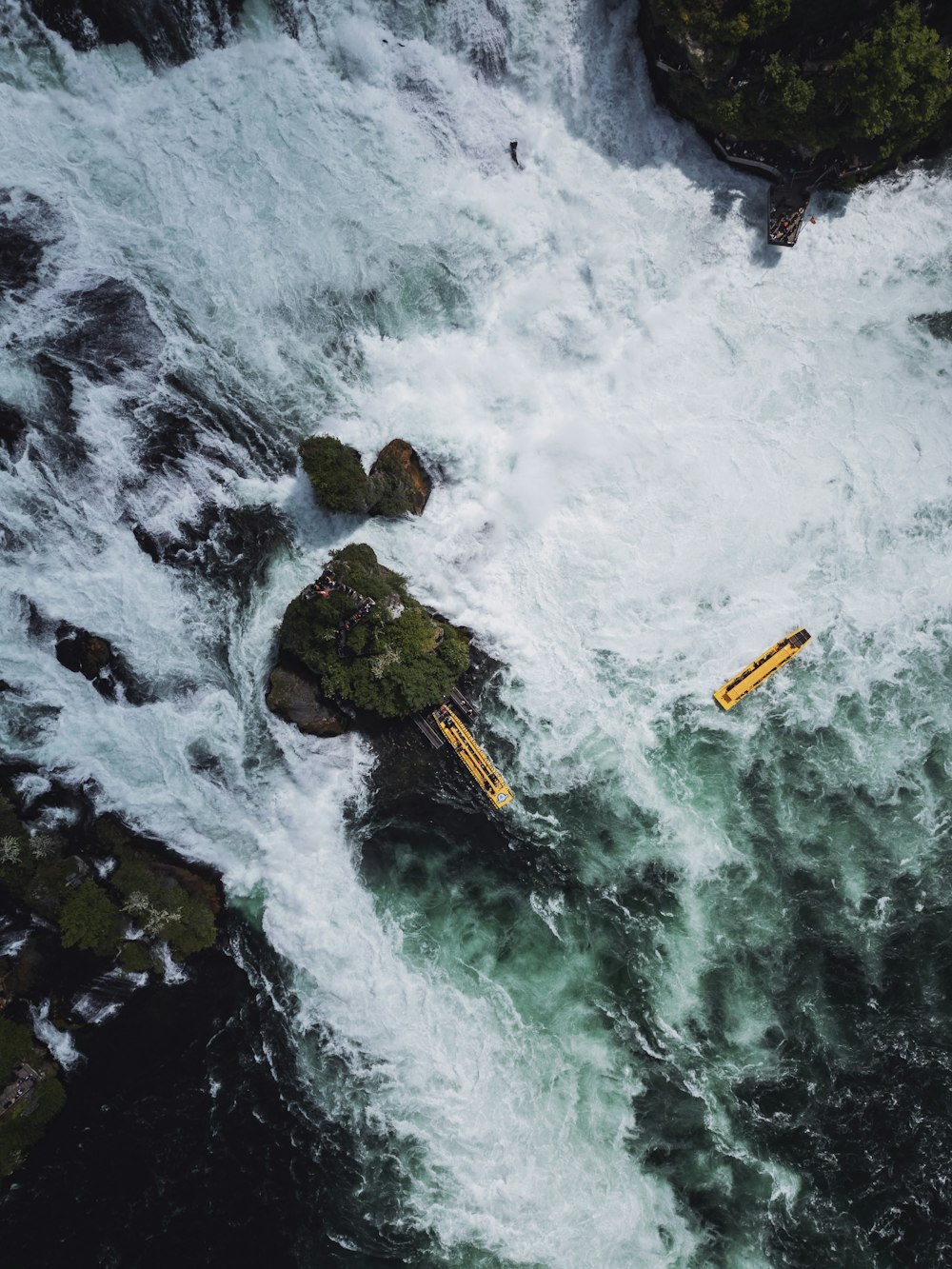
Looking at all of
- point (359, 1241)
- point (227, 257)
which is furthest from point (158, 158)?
point (359, 1241)

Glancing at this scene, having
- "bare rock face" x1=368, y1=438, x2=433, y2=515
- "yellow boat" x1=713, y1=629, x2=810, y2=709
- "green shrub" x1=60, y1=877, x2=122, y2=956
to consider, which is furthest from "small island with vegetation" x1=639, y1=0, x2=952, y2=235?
"green shrub" x1=60, y1=877, x2=122, y2=956

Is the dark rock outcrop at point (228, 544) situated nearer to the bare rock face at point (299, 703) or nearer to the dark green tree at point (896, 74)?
the bare rock face at point (299, 703)

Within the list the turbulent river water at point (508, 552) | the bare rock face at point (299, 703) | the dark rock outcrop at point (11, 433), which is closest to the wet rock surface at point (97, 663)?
the turbulent river water at point (508, 552)

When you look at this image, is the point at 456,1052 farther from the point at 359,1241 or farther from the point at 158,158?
the point at 158,158

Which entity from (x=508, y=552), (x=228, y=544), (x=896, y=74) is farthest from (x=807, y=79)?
(x=228, y=544)

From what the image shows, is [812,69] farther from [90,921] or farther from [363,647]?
[90,921]

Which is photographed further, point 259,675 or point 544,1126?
point 259,675
